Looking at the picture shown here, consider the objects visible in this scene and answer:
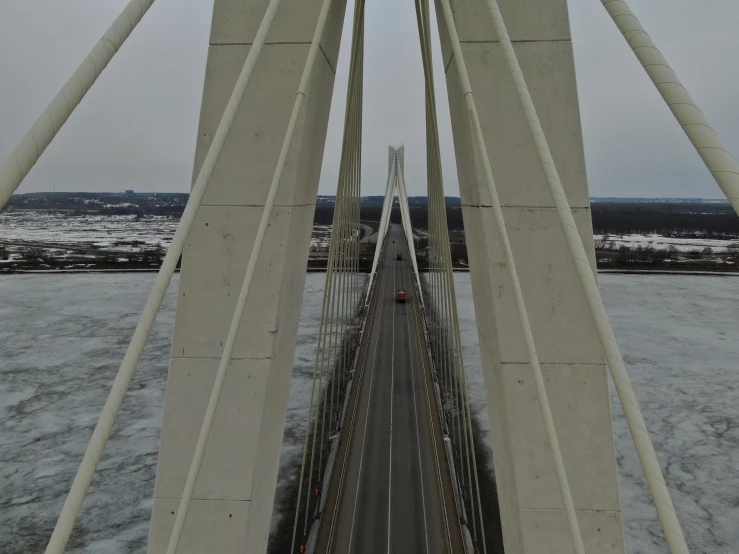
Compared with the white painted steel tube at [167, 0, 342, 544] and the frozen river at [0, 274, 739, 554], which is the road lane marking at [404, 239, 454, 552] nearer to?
the frozen river at [0, 274, 739, 554]

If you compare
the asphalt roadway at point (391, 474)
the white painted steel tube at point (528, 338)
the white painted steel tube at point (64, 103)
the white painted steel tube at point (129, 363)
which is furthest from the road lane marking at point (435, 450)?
the white painted steel tube at point (64, 103)

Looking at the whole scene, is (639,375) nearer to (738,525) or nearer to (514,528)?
(738,525)

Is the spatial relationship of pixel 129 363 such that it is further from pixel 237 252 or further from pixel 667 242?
pixel 667 242

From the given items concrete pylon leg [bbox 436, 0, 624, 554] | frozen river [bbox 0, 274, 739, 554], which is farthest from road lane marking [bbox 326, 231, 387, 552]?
concrete pylon leg [bbox 436, 0, 624, 554]

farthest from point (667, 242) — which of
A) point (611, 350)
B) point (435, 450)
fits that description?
point (611, 350)

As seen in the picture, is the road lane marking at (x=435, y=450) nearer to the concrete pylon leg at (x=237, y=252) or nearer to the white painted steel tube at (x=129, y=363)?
the concrete pylon leg at (x=237, y=252)
